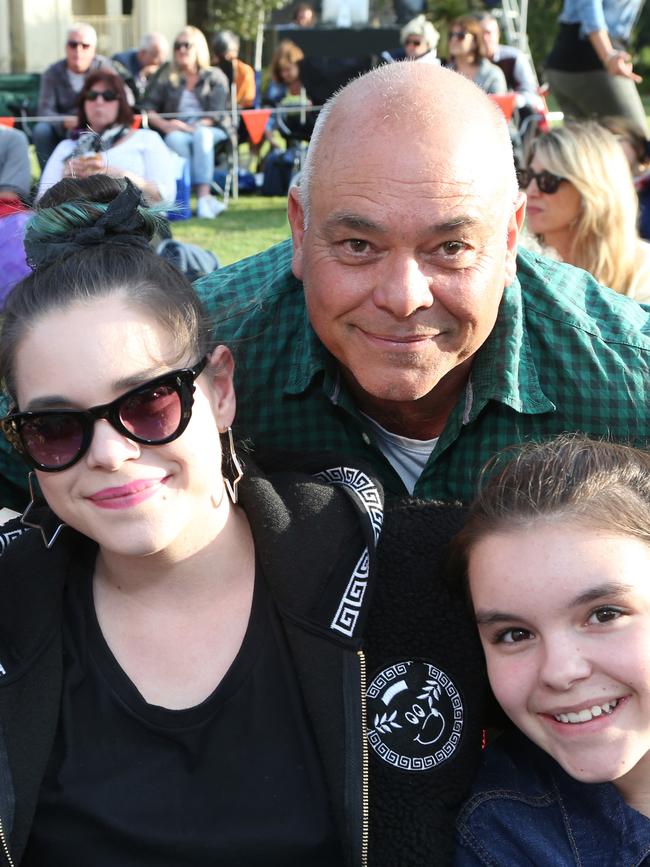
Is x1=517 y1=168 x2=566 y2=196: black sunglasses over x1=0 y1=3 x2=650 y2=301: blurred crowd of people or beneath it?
over

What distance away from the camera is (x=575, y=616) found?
1.93m

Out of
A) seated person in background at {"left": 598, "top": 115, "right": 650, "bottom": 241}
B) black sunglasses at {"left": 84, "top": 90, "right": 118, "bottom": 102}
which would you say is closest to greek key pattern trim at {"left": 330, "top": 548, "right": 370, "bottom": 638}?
seated person in background at {"left": 598, "top": 115, "right": 650, "bottom": 241}

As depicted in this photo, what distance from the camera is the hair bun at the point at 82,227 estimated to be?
2.20m

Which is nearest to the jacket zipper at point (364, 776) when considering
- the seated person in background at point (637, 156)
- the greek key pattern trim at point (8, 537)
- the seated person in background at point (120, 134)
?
the greek key pattern trim at point (8, 537)

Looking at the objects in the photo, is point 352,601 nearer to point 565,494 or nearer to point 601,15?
point 565,494

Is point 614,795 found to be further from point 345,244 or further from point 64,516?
point 345,244

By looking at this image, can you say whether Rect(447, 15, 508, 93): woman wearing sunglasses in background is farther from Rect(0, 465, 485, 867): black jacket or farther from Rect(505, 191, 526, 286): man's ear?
Rect(0, 465, 485, 867): black jacket

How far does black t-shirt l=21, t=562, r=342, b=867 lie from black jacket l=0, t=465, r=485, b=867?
0.14 feet

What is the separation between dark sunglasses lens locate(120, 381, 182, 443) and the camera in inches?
78.7

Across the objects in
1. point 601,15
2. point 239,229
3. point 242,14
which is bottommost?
point 239,229

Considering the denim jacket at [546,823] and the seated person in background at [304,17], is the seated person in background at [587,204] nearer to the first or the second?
the denim jacket at [546,823]

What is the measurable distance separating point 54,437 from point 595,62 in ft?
25.8

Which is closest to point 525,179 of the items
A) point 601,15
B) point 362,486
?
point 601,15

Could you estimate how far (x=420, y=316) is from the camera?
2662 mm
